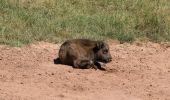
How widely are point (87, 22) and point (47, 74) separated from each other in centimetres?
372

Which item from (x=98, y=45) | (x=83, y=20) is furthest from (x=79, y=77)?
(x=83, y=20)

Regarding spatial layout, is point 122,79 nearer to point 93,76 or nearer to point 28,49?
point 93,76

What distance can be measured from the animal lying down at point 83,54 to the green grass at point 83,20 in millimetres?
1260

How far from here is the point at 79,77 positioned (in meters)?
9.83

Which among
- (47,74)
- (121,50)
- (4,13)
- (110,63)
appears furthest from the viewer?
(4,13)

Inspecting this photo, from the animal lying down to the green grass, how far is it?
49.6 inches

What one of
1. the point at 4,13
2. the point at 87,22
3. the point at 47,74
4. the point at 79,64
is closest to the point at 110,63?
the point at 79,64

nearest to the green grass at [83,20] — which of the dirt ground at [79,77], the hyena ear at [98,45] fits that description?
the dirt ground at [79,77]

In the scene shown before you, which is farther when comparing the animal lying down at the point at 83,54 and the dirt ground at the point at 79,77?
the animal lying down at the point at 83,54

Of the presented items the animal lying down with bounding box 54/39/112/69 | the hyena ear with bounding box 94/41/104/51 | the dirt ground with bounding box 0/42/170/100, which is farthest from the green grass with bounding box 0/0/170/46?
the hyena ear with bounding box 94/41/104/51

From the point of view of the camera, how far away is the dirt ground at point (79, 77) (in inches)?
353

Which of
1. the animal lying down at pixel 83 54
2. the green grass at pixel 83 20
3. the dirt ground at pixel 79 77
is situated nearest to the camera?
the dirt ground at pixel 79 77

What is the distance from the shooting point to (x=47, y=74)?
32.3ft

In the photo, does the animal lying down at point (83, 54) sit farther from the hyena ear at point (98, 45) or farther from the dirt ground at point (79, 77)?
the dirt ground at point (79, 77)
